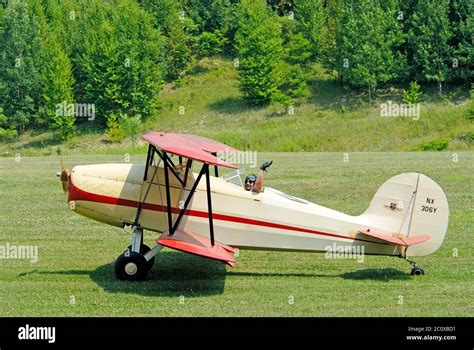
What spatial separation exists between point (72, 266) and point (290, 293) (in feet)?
14.8

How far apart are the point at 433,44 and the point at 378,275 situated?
196 feet

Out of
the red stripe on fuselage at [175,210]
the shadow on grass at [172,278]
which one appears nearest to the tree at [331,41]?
the shadow on grass at [172,278]

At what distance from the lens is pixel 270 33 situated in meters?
72.1

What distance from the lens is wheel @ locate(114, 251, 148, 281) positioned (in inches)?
535

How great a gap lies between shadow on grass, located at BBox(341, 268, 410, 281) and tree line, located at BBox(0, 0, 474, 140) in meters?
51.2

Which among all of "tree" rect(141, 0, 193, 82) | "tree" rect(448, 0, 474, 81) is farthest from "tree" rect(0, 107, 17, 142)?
"tree" rect(448, 0, 474, 81)

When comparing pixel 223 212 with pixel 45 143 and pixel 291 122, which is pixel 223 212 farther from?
pixel 45 143

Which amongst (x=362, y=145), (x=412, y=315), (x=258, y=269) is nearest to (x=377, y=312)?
(x=412, y=315)

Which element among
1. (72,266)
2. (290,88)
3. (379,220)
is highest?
(379,220)

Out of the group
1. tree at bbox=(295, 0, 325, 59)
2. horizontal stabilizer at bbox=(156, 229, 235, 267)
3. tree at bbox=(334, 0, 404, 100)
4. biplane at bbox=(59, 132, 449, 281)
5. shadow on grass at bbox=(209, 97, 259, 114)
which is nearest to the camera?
horizontal stabilizer at bbox=(156, 229, 235, 267)

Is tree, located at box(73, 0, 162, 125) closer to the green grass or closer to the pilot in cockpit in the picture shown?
the green grass

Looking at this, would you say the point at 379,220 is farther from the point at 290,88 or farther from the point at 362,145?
the point at 290,88

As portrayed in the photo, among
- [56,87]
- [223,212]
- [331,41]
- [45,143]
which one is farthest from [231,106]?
[223,212]

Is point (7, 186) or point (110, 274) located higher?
point (110, 274)
